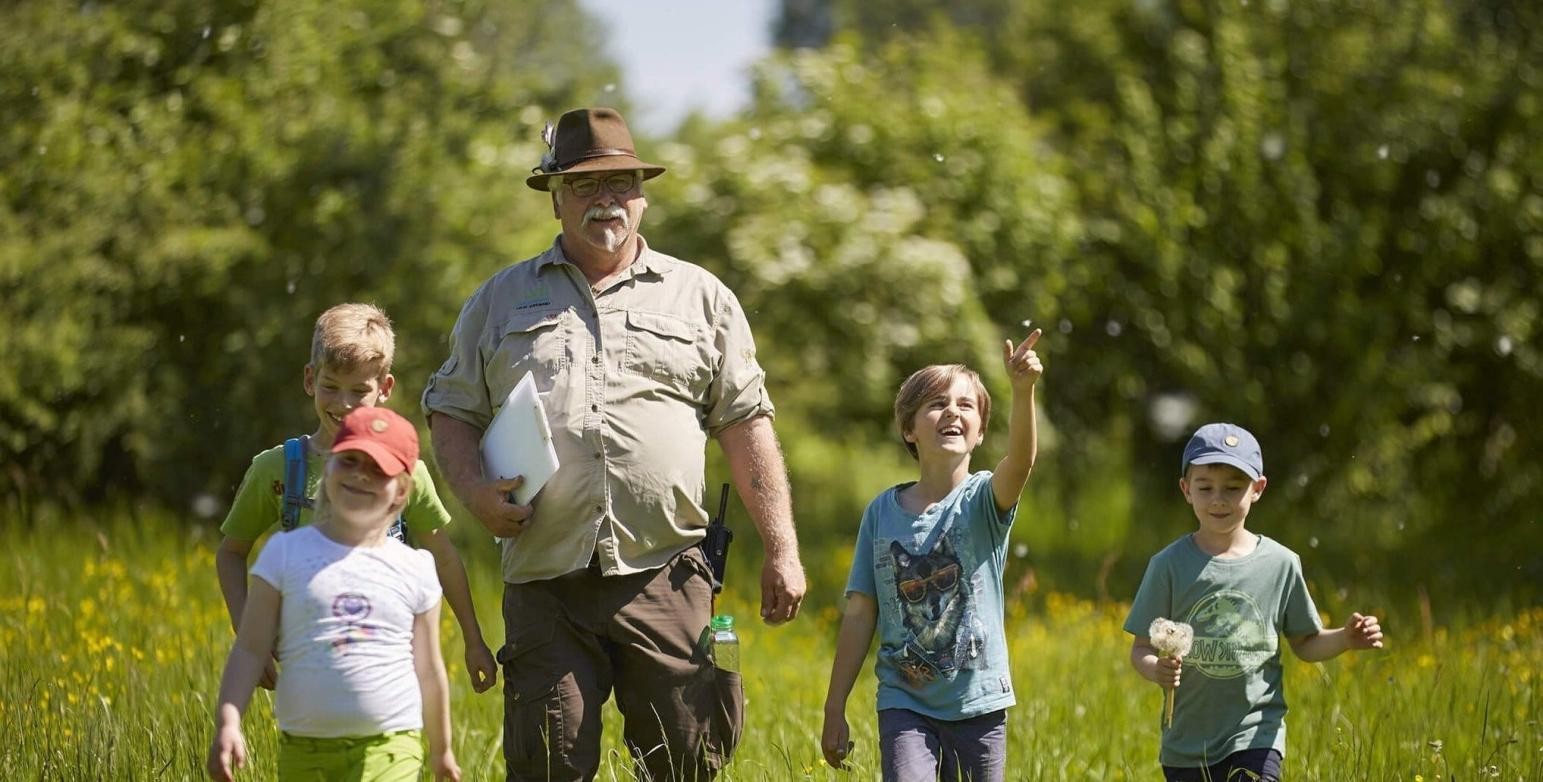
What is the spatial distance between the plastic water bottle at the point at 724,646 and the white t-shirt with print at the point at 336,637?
113cm

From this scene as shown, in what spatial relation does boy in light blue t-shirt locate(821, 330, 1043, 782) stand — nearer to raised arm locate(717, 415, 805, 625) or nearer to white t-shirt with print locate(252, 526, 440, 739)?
raised arm locate(717, 415, 805, 625)

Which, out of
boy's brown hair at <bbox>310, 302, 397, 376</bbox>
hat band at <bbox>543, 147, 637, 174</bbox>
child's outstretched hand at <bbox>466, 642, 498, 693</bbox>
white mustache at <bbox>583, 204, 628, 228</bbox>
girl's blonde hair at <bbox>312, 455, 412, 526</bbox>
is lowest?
child's outstretched hand at <bbox>466, 642, 498, 693</bbox>

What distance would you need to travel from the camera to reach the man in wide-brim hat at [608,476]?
4289 millimetres

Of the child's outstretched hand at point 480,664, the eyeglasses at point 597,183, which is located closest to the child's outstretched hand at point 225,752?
the child's outstretched hand at point 480,664

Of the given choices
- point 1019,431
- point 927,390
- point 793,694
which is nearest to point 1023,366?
point 1019,431

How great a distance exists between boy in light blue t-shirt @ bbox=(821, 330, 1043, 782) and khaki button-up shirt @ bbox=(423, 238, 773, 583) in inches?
20.8

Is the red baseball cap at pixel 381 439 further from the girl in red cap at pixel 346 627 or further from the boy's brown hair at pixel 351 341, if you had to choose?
the boy's brown hair at pixel 351 341

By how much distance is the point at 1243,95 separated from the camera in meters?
12.2

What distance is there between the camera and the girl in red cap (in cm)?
338

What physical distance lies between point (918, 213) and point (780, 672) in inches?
206

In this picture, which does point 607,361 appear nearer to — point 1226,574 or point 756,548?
point 1226,574

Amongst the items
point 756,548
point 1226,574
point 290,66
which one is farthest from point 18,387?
point 1226,574

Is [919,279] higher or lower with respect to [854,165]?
lower

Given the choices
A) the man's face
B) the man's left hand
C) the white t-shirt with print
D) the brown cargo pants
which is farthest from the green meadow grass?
the man's face
